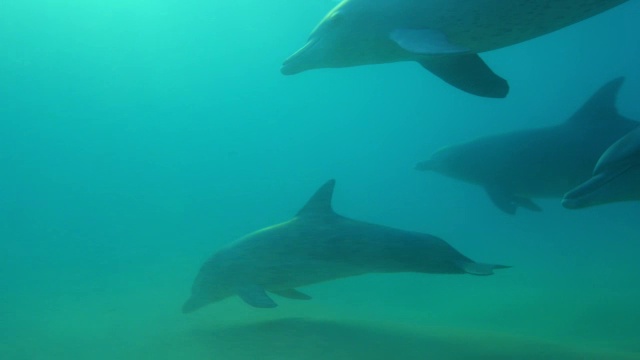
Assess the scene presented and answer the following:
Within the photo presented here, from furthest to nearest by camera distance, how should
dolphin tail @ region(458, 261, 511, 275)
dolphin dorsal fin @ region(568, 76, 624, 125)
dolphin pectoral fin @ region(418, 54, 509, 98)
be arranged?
dolphin dorsal fin @ region(568, 76, 624, 125)
dolphin tail @ region(458, 261, 511, 275)
dolphin pectoral fin @ region(418, 54, 509, 98)

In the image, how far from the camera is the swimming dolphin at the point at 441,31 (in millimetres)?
4422

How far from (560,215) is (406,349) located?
26490mm

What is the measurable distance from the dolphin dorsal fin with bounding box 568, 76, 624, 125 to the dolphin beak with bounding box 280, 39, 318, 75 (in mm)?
5848

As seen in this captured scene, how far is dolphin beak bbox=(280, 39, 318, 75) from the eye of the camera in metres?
5.37

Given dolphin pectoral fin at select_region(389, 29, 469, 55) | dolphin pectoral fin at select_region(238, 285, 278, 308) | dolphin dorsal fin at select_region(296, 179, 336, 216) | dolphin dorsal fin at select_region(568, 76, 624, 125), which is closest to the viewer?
dolphin pectoral fin at select_region(389, 29, 469, 55)

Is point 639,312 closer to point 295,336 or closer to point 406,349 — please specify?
point 406,349

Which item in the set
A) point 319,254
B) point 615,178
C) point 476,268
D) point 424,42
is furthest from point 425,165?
point 424,42

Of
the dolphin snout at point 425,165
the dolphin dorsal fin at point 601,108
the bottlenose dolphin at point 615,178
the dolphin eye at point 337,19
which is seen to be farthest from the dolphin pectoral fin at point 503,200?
the dolphin eye at point 337,19

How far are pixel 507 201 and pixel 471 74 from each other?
5.41 metres

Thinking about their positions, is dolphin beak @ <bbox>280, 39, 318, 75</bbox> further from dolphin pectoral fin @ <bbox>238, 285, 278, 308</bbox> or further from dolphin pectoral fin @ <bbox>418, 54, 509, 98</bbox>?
dolphin pectoral fin @ <bbox>238, 285, 278, 308</bbox>

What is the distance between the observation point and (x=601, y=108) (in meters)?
9.20

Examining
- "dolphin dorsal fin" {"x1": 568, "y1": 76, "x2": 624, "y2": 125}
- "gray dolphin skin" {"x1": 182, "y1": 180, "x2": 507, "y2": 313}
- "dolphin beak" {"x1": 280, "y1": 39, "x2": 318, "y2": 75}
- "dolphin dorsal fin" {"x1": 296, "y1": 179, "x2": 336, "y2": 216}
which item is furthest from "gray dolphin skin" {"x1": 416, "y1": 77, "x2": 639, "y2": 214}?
"dolphin beak" {"x1": 280, "y1": 39, "x2": 318, "y2": 75}

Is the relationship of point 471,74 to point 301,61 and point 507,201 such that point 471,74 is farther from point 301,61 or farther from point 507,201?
point 507,201

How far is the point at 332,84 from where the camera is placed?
65.8 m
